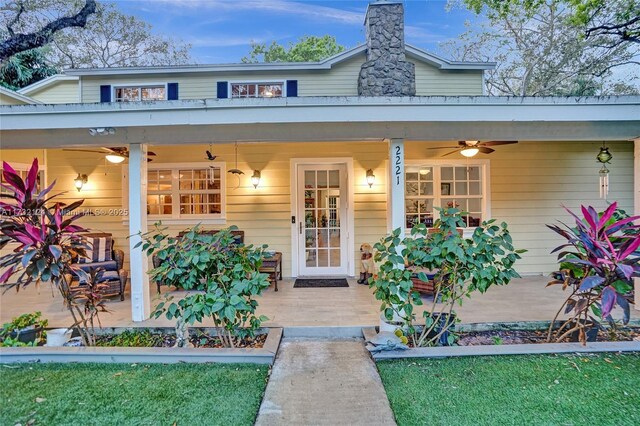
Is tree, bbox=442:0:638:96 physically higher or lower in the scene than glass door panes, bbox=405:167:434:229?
higher

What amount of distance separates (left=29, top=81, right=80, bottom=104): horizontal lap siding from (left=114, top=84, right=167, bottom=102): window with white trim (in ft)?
6.51

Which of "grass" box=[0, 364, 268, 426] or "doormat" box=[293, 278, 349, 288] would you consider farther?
"doormat" box=[293, 278, 349, 288]

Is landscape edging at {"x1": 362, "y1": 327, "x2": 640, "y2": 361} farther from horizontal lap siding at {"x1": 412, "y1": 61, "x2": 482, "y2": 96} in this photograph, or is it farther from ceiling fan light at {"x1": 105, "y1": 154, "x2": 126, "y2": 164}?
horizontal lap siding at {"x1": 412, "y1": 61, "x2": 482, "y2": 96}

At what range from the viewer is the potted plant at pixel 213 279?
8.73 ft

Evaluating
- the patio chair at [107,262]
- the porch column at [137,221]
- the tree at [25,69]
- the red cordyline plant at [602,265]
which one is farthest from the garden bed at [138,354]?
the tree at [25,69]

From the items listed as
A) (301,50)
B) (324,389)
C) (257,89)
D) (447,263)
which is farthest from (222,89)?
(301,50)

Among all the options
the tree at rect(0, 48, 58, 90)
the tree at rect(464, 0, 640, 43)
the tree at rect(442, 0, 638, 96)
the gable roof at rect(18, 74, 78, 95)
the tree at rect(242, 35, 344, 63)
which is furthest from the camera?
the tree at rect(242, 35, 344, 63)

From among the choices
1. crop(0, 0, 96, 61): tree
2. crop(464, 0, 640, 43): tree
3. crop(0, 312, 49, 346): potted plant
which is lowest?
crop(0, 312, 49, 346): potted plant

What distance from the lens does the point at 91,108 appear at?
3.20 meters

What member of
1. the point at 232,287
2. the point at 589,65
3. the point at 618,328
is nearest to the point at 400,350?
the point at 232,287

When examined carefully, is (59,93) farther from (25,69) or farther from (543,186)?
(543,186)

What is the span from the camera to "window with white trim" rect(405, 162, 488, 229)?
594 centimetres

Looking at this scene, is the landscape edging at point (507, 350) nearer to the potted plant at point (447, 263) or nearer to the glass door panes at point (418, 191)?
the potted plant at point (447, 263)

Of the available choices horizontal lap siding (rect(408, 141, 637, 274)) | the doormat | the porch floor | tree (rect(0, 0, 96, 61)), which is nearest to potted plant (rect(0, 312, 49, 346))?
the porch floor
